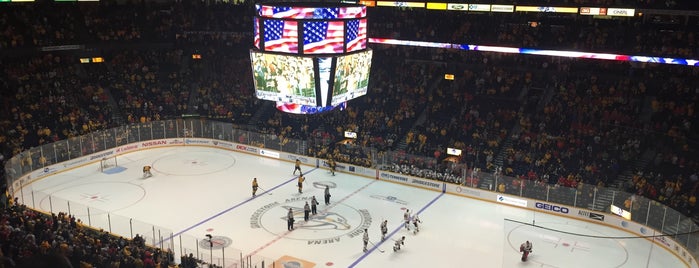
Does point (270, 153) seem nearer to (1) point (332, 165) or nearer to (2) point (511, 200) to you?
(1) point (332, 165)

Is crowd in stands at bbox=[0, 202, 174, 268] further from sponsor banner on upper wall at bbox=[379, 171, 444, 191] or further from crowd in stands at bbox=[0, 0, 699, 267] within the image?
sponsor banner on upper wall at bbox=[379, 171, 444, 191]

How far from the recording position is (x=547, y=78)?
112ft

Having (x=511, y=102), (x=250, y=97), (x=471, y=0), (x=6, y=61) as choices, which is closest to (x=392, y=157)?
(x=511, y=102)

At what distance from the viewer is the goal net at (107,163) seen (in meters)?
30.9

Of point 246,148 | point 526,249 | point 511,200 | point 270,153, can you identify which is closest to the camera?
point 526,249

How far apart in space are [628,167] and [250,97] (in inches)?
914

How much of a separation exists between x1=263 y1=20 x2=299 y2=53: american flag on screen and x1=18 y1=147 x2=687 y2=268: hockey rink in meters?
7.06

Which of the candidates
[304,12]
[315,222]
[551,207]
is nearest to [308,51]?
[304,12]

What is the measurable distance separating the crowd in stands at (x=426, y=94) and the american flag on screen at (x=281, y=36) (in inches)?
369

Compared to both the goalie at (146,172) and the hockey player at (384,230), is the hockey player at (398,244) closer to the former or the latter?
the hockey player at (384,230)

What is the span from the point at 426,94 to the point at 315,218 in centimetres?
1473

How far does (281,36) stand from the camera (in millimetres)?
23203

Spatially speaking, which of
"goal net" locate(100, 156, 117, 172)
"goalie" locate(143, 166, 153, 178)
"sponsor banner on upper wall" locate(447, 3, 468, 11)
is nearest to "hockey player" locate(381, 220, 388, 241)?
"goalie" locate(143, 166, 153, 178)

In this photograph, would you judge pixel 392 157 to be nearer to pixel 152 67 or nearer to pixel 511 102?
pixel 511 102
